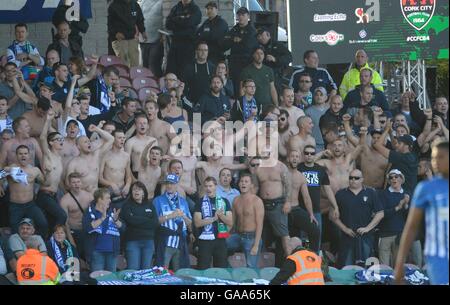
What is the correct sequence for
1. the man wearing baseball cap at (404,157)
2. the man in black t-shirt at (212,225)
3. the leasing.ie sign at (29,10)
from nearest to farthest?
the man in black t-shirt at (212,225), the man wearing baseball cap at (404,157), the leasing.ie sign at (29,10)

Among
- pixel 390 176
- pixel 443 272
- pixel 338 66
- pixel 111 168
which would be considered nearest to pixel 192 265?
pixel 111 168

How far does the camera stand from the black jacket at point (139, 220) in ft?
42.6

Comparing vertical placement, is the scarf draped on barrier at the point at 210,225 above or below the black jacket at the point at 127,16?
below

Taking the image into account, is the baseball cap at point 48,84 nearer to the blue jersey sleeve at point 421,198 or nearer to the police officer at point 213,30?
the police officer at point 213,30

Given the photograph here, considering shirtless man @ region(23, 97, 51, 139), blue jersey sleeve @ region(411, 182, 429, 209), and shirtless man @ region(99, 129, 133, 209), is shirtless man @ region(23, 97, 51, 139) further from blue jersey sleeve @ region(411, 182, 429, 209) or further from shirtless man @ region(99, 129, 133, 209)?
blue jersey sleeve @ region(411, 182, 429, 209)

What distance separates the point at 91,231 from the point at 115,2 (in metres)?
4.25

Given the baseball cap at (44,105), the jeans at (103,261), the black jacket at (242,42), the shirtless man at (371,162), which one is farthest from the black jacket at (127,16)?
the jeans at (103,261)

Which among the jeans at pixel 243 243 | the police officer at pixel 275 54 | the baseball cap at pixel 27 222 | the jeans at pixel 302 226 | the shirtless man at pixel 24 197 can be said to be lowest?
the jeans at pixel 243 243

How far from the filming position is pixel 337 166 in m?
13.9

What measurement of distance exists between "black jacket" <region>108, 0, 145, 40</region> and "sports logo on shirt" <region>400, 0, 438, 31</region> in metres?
3.74

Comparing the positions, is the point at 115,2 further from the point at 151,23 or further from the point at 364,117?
the point at 364,117

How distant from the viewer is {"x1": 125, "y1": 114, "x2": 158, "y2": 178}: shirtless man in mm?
13625

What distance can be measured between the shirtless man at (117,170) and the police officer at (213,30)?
2.33m
